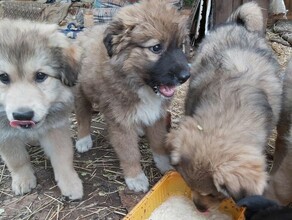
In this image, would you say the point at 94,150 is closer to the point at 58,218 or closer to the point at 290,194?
the point at 58,218

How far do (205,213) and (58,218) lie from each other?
1.09m

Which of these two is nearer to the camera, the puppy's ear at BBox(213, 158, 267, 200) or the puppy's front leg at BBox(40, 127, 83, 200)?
the puppy's ear at BBox(213, 158, 267, 200)

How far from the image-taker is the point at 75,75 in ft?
9.27

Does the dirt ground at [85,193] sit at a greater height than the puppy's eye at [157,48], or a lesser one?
lesser

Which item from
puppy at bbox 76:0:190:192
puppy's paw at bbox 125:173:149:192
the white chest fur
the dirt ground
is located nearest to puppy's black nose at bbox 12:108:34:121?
puppy at bbox 76:0:190:192

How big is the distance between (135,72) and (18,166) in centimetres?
118

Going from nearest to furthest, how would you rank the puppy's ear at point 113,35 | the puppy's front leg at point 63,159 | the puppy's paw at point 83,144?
the puppy's ear at point 113,35, the puppy's front leg at point 63,159, the puppy's paw at point 83,144

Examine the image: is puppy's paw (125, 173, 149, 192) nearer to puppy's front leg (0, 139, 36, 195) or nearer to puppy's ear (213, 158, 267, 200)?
puppy's front leg (0, 139, 36, 195)

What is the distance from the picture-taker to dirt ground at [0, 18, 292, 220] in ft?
10.1

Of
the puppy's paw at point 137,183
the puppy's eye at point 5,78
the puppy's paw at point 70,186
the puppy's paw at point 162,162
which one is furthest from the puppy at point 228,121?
the puppy's eye at point 5,78

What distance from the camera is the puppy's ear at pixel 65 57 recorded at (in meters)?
2.74

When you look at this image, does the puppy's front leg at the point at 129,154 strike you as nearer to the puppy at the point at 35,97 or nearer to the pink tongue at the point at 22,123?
the puppy at the point at 35,97

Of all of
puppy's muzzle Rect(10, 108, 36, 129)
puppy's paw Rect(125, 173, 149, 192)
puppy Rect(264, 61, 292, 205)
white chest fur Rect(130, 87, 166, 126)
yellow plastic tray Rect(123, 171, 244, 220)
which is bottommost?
puppy's paw Rect(125, 173, 149, 192)

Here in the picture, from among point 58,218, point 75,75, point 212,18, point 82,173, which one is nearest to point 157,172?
point 82,173
